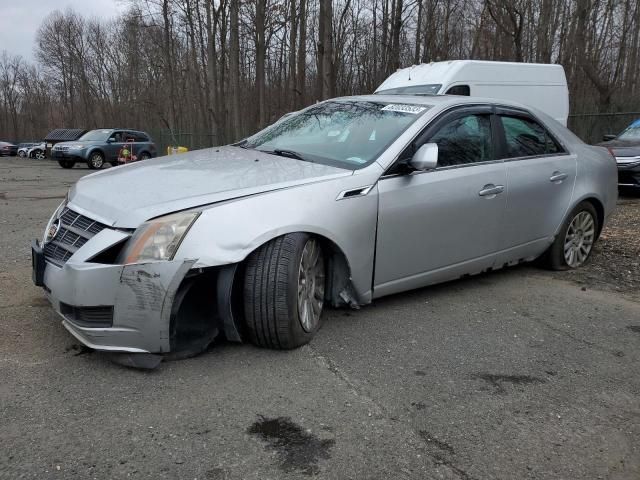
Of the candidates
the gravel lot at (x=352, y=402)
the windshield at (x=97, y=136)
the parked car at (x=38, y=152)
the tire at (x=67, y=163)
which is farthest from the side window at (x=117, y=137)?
the gravel lot at (x=352, y=402)

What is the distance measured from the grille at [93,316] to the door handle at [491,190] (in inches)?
111

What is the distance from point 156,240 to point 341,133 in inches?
73.9

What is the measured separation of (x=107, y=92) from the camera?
53.4 metres

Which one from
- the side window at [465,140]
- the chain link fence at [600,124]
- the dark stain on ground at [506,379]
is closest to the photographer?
the dark stain on ground at [506,379]

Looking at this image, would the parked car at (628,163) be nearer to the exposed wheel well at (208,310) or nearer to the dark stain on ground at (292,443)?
the exposed wheel well at (208,310)

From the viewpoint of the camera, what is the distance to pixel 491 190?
4406 millimetres

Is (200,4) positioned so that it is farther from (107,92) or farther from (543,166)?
(543,166)

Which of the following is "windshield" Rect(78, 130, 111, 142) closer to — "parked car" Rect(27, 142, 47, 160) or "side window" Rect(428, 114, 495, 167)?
"parked car" Rect(27, 142, 47, 160)

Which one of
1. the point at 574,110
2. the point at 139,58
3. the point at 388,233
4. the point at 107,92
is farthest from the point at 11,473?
the point at 107,92

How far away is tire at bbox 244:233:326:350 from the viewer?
10.4 feet

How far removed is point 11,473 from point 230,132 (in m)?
28.3

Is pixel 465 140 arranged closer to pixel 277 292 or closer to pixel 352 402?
pixel 277 292

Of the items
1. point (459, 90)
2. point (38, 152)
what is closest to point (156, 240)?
point (459, 90)

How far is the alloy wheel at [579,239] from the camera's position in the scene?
538 cm
